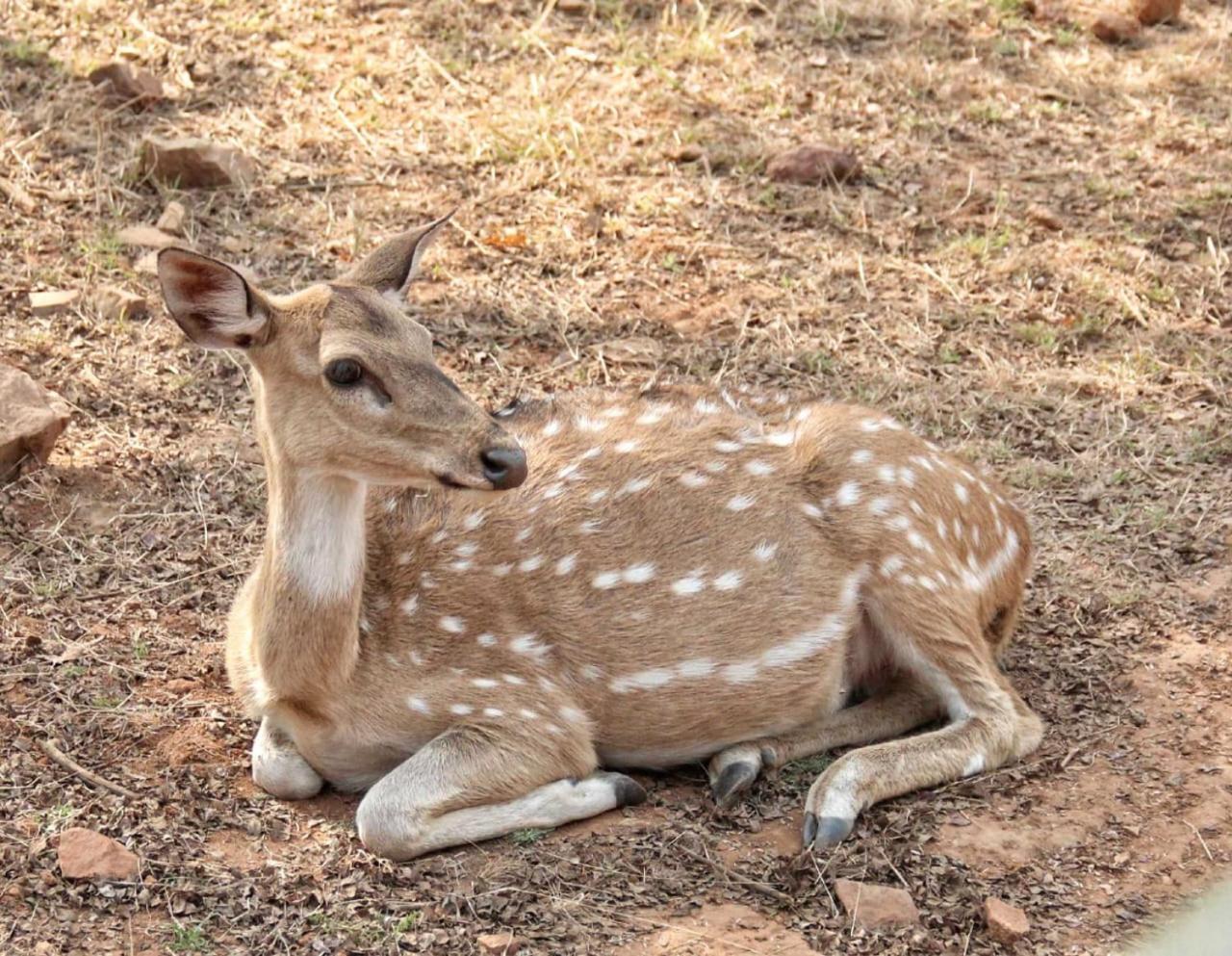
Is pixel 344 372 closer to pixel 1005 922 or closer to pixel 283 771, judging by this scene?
pixel 283 771

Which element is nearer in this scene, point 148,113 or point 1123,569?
point 1123,569

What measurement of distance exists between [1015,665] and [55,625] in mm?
3420

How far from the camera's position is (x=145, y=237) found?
846cm

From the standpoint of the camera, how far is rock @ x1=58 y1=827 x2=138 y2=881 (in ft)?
16.4

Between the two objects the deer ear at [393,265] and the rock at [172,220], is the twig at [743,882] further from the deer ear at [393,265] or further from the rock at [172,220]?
the rock at [172,220]

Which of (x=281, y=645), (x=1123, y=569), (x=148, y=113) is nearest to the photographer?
(x=281, y=645)

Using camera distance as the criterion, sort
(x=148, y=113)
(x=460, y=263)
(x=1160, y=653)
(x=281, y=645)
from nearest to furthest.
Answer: (x=281, y=645)
(x=1160, y=653)
(x=460, y=263)
(x=148, y=113)

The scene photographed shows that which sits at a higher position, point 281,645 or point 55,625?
point 281,645

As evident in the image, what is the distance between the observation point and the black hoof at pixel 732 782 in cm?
560

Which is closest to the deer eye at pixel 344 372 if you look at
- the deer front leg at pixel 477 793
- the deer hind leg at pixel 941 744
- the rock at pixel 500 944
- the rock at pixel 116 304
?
the deer front leg at pixel 477 793

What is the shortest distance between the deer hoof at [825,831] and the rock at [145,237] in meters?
4.55

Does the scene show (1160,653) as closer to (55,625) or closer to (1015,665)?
(1015,665)

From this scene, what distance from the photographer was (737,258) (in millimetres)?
8883

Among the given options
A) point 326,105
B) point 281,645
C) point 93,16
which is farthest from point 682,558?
point 93,16
